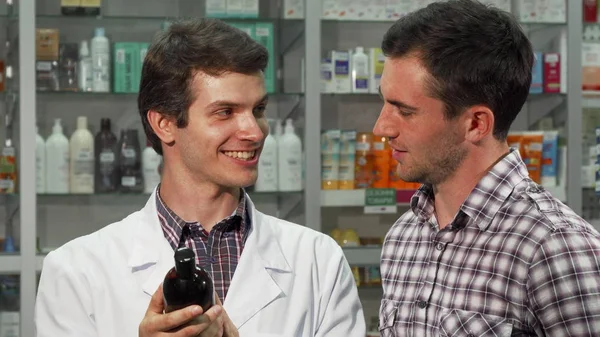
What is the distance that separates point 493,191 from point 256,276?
54 cm

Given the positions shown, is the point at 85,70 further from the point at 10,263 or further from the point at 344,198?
the point at 344,198

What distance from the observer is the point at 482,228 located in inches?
73.3

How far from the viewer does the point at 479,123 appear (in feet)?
6.45

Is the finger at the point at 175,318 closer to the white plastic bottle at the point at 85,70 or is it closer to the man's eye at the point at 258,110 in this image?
the man's eye at the point at 258,110

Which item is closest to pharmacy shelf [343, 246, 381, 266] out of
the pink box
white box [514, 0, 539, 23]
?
the pink box

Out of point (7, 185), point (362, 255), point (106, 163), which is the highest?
point (106, 163)

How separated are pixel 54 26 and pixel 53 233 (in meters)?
1.08

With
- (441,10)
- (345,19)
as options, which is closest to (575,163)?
(345,19)

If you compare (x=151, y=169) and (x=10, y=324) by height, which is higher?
(x=151, y=169)

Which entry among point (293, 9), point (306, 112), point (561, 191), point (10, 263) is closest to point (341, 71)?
point (306, 112)

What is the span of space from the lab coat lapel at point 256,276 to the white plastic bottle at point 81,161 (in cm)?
270

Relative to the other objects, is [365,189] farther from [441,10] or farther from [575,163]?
[441,10]

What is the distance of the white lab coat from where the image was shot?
195cm

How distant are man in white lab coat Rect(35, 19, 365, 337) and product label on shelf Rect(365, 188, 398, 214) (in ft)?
8.95
